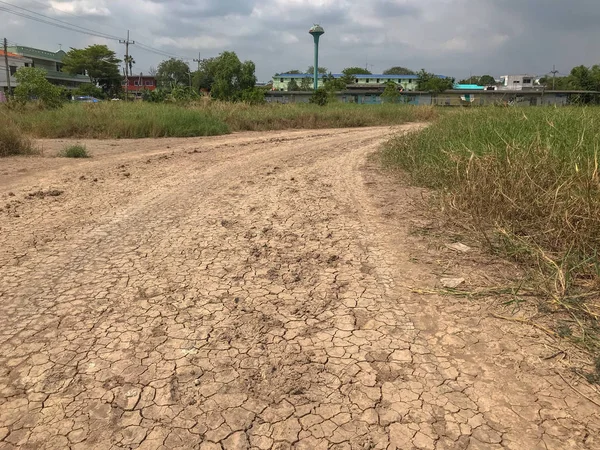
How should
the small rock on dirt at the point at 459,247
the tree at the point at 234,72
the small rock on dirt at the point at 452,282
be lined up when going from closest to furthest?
the small rock on dirt at the point at 452,282
the small rock on dirt at the point at 459,247
the tree at the point at 234,72

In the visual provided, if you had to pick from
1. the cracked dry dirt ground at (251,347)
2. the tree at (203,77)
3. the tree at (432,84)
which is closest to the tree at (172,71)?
the tree at (203,77)

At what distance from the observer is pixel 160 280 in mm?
3086

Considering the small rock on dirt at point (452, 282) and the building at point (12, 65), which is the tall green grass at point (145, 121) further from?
the building at point (12, 65)

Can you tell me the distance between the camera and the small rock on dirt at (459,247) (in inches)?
145

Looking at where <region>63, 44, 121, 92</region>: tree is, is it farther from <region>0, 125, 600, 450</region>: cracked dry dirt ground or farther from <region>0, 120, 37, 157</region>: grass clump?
<region>0, 125, 600, 450</region>: cracked dry dirt ground

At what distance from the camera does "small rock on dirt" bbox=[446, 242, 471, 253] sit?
12.1 ft

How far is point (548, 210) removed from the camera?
139 inches

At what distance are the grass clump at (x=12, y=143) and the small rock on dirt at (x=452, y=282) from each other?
9226 mm

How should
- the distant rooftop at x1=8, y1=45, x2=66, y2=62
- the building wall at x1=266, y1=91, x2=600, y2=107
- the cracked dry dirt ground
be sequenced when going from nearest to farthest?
the cracked dry dirt ground < the building wall at x1=266, y1=91, x2=600, y2=107 < the distant rooftop at x1=8, y1=45, x2=66, y2=62

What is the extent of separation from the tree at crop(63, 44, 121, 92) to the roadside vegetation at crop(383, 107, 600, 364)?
→ 70980 mm

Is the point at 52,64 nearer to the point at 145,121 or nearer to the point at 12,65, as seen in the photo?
the point at 12,65

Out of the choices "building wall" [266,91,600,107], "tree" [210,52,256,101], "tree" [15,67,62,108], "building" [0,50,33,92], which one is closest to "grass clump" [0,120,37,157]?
"tree" [15,67,62,108]

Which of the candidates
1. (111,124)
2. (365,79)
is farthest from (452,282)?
(365,79)

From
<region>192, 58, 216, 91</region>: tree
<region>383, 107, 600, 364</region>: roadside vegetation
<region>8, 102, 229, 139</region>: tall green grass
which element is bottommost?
<region>383, 107, 600, 364</region>: roadside vegetation
